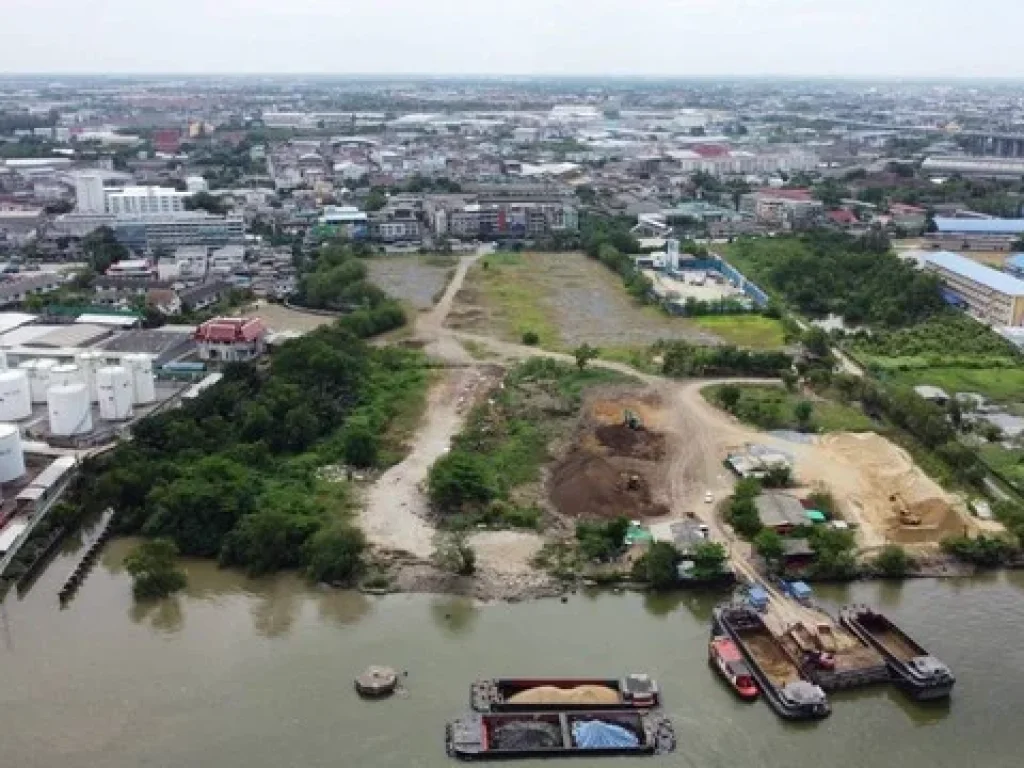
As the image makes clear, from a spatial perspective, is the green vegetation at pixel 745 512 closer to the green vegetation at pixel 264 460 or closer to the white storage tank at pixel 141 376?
Answer: the green vegetation at pixel 264 460

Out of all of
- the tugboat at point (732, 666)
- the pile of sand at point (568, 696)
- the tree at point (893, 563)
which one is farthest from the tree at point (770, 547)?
the pile of sand at point (568, 696)

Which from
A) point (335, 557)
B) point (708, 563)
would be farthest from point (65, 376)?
point (708, 563)

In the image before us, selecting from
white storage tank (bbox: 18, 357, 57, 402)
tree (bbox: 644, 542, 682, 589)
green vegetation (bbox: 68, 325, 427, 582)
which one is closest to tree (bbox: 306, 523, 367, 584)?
green vegetation (bbox: 68, 325, 427, 582)

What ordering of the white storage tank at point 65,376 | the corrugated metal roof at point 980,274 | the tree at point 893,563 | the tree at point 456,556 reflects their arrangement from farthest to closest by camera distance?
the corrugated metal roof at point 980,274
the white storage tank at point 65,376
the tree at point 893,563
the tree at point 456,556

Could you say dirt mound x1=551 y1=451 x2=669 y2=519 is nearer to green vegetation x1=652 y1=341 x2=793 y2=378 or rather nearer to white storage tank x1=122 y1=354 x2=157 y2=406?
green vegetation x1=652 y1=341 x2=793 y2=378

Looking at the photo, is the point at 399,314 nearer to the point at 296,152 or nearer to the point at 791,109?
the point at 296,152

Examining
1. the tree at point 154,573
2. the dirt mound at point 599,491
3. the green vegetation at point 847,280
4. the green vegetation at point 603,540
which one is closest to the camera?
the tree at point 154,573
